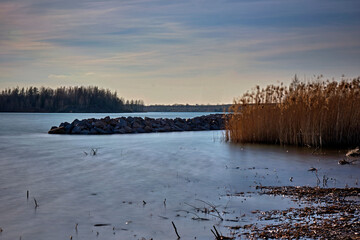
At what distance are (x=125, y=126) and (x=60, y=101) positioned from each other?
2514 inches

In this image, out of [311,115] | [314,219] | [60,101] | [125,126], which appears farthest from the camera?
[60,101]

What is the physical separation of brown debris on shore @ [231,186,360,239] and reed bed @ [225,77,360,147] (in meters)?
6.18

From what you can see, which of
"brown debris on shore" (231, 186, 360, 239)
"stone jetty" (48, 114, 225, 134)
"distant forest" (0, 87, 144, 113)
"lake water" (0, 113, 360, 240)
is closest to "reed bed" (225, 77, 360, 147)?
"lake water" (0, 113, 360, 240)

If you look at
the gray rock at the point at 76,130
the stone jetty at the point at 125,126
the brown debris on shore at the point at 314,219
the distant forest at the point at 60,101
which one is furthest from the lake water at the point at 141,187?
the distant forest at the point at 60,101

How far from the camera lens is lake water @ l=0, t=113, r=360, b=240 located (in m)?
3.67

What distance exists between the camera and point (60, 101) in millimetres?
79625

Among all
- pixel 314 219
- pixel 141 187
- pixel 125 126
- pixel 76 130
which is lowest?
pixel 141 187

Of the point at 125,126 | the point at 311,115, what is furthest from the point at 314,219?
the point at 125,126

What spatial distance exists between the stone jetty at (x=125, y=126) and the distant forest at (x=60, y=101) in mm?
58745

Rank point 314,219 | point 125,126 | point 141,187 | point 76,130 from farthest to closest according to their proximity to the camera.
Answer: point 125,126 < point 76,130 < point 141,187 < point 314,219

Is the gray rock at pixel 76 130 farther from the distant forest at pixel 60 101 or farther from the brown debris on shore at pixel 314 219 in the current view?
the distant forest at pixel 60 101

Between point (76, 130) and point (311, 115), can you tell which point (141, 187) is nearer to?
point (311, 115)

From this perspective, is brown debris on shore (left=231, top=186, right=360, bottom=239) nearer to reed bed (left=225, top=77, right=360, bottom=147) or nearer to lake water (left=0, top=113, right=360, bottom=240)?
lake water (left=0, top=113, right=360, bottom=240)

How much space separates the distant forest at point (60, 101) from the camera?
7962cm
